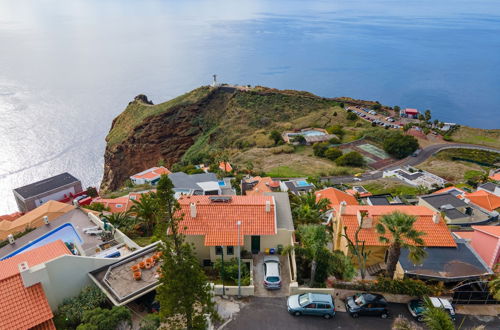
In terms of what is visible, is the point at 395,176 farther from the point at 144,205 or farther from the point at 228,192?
the point at 144,205

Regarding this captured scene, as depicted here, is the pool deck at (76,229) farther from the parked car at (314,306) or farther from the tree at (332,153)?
the tree at (332,153)

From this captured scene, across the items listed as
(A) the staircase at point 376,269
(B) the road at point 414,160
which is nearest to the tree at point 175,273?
(A) the staircase at point 376,269

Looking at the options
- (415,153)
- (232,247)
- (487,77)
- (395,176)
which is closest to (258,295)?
(232,247)

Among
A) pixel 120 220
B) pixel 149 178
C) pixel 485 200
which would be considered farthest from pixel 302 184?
pixel 120 220

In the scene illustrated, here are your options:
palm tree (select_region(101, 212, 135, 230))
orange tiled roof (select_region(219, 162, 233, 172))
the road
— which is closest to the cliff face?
orange tiled roof (select_region(219, 162, 233, 172))

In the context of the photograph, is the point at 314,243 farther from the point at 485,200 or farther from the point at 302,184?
the point at 302,184
